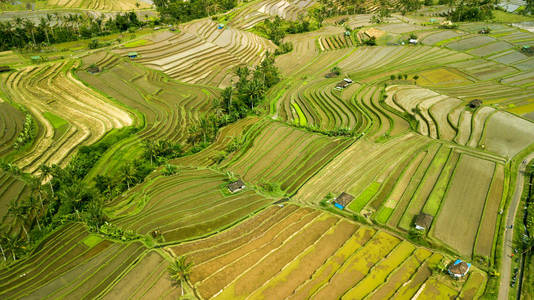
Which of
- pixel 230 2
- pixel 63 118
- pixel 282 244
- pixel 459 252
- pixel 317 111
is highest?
pixel 230 2

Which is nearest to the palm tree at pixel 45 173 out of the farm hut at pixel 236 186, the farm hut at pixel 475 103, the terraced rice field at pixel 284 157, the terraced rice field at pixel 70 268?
the terraced rice field at pixel 70 268

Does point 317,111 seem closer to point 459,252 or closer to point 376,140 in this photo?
point 376,140

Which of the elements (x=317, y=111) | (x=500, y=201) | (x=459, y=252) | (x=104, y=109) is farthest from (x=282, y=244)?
(x=104, y=109)

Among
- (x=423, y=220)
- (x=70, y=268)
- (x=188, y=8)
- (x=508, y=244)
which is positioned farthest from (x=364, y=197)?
(x=188, y=8)

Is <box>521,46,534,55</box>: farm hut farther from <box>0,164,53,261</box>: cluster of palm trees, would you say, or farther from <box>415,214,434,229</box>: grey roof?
<box>0,164,53,261</box>: cluster of palm trees

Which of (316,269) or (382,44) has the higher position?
(382,44)

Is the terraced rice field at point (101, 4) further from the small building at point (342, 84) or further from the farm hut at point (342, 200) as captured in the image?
the farm hut at point (342, 200)

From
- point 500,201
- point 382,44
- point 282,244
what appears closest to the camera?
point 282,244
